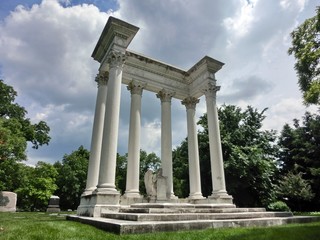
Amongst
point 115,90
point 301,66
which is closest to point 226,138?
point 301,66

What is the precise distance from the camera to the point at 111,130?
15383 millimetres

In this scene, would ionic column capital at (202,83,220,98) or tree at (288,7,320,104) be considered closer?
tree at (288,7,320,104)

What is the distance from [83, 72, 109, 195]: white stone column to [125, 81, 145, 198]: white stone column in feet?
7.81

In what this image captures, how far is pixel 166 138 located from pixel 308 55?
498 inches

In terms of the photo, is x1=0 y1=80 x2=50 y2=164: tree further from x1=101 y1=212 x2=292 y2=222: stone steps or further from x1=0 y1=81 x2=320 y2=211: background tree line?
x1=101 y1=212 x2=292 y2=222: stone steps

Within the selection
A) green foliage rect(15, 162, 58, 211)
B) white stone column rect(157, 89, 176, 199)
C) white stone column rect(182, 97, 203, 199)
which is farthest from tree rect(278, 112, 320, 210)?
green foliage rect(15, 162, 58, 211)

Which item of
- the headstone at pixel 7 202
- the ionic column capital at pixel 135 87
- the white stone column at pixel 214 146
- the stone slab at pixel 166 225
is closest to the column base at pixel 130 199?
the stone slab at pixel 166 225

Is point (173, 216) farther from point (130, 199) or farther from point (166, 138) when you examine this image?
point (166, 138)

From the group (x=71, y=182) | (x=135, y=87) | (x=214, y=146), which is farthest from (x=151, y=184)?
(x=71, y=182)

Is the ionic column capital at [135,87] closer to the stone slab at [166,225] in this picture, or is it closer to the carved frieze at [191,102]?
the carved frieze at [191,102]

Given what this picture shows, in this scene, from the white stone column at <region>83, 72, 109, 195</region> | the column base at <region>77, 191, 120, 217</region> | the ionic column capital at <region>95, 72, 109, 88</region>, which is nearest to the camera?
the column base at <region>77, 191, 120, 217</region>

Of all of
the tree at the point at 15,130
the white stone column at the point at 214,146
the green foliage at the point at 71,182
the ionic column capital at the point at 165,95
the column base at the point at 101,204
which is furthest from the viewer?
the green foliage at the point at 71,182

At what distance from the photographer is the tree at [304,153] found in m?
37.3

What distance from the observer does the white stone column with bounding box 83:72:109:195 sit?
17734 mm
